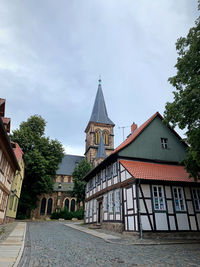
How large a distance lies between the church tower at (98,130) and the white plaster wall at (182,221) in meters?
39.8

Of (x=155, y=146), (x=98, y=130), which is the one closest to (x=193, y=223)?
(x=155, y=146)

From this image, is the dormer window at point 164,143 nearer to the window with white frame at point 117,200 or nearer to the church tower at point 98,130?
the window with white frame at point 117,200

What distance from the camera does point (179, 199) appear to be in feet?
46.4

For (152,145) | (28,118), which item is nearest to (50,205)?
(28,118)

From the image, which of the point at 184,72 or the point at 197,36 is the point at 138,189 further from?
the point at 197,36

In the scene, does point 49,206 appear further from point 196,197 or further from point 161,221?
point 196,197

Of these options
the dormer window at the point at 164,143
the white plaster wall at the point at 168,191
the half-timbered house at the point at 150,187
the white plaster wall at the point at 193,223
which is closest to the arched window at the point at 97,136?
the half-timbered house at the point at 150,187

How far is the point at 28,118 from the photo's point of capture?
3459cm

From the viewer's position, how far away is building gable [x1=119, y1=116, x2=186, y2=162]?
1733 centimetres

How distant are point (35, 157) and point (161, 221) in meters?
22.5

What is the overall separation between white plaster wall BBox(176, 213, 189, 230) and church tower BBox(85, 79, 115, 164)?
39.8 m

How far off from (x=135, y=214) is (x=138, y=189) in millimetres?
1639

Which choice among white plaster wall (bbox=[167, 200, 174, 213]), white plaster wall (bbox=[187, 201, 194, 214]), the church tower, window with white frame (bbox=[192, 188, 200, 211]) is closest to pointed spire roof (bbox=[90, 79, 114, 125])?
the church tower

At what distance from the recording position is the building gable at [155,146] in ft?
56.9
